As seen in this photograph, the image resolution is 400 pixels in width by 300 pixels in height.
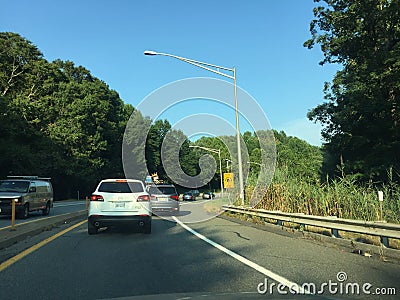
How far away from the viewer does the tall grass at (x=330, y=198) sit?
1169 cm

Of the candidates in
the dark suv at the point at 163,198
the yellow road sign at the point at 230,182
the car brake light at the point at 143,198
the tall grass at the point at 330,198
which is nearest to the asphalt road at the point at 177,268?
the car brake light at the point at 143,198

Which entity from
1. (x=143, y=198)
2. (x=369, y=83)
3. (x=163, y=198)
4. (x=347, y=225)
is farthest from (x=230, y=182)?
(x=347, y=225)

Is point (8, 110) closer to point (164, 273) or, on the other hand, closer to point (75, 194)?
point (75, 194)

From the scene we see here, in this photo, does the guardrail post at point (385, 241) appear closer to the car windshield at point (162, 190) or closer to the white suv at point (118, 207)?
the white suv at point (118, 207)

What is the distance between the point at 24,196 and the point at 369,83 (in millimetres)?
21181

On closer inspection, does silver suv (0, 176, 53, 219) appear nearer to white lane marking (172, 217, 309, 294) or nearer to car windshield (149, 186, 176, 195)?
car windshield (149, 186, 176, 195)

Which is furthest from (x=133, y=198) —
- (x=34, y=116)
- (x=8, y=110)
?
(x=34, y=116)

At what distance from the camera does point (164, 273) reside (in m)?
6.77

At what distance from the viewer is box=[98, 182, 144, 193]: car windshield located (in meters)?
11.9

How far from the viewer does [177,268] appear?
23.6 feet

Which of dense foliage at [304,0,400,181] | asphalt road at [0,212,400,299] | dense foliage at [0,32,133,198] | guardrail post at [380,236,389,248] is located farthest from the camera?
dense foliage at [0,32,133,198]

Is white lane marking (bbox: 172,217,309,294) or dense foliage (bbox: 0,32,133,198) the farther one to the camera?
dense foliage (bbox: 0,32,133,198)

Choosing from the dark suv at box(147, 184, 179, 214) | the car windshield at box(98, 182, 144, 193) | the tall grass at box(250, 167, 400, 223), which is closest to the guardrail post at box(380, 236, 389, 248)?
the tall grass at box(250, 167, 400, 223)

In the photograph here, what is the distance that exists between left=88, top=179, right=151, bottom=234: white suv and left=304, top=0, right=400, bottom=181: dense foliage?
17.2 meters
